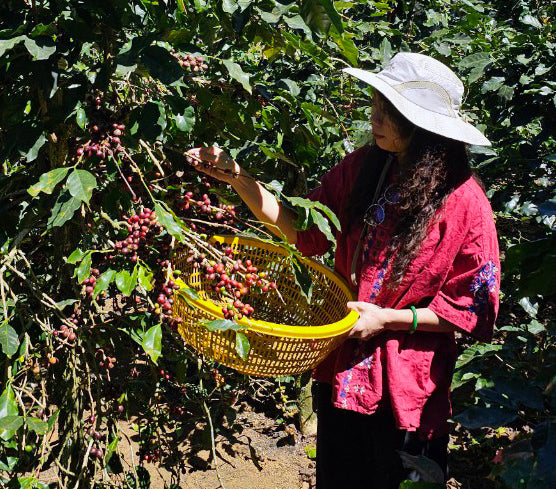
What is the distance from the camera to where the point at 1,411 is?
1819 mm

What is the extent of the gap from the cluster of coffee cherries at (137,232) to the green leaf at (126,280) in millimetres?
42

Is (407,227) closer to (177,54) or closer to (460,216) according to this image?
(460,216)

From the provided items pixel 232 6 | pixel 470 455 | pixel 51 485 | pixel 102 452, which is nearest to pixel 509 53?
pixel 470 455

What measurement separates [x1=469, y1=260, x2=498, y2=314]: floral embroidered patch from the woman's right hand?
2.37ft

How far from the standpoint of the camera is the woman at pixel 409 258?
205cm

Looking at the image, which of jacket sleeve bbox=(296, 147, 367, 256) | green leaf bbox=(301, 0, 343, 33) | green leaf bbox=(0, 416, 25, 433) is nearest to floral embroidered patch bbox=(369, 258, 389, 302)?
jacket sleeve bbox=(296, 147, 367, 256)

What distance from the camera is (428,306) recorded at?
6.92 feet

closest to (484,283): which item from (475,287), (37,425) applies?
(475,287)

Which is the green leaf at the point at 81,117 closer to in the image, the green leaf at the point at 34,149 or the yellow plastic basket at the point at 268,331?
the green leaf at the point at 34,149

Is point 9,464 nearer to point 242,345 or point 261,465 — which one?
point 242,345

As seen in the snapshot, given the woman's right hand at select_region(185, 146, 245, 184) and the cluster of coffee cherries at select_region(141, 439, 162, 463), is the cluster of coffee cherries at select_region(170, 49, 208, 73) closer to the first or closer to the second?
the woman's right hand at select_region(185, 146, 245, 184)

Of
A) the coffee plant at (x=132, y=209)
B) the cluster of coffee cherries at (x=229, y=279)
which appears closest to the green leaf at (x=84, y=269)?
the coffee plant at (x=132, y=209)

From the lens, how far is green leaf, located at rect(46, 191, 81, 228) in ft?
5.27

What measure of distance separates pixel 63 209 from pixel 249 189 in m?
0.65
